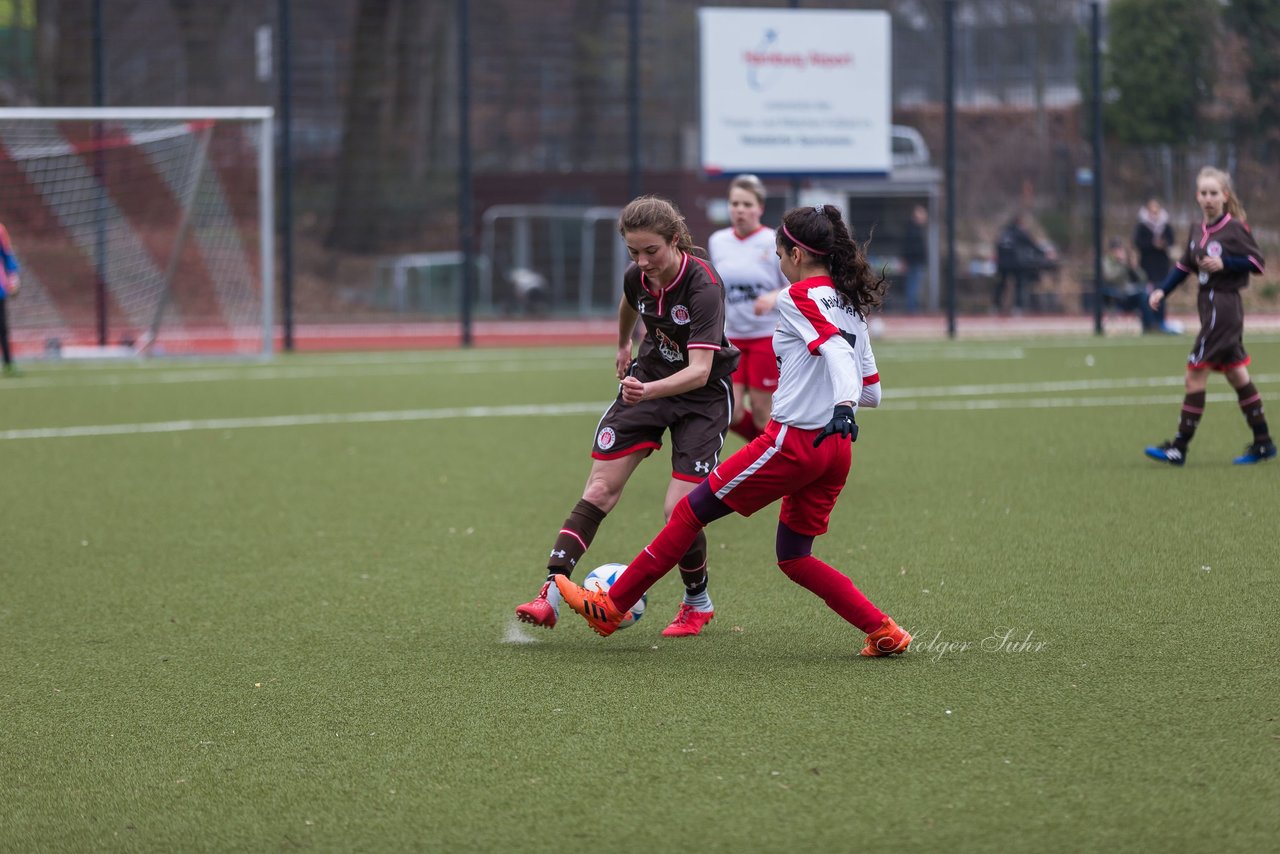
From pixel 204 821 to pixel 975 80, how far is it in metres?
26.6

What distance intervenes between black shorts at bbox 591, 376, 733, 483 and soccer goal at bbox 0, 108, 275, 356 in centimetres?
1354

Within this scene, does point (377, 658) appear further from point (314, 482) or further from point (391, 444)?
point (391, 444)

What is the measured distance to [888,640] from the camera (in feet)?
17.2

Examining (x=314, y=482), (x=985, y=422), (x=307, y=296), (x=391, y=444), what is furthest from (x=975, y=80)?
(x=314, y=482)

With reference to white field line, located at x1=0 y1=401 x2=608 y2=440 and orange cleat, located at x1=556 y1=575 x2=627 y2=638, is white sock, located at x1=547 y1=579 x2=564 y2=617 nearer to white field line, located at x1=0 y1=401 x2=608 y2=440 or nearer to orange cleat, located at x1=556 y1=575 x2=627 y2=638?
orange cleat, located at x1=556 y1=575 x2=627 y2=638

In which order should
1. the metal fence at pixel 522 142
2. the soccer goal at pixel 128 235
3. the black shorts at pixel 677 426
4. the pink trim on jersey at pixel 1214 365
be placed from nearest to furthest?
the black shorts at pixel 677 426, the pink trim on jersey at pixel 1214 365, the soccer goal at pixel 128 235, the metal fence at pixel 522 142

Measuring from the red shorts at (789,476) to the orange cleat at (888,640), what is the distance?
15.4 inches

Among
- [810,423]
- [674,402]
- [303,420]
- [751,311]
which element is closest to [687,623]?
[674,402]

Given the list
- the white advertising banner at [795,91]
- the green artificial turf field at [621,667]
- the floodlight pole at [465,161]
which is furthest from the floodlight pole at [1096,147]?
the green artificial turf field at [621,667]

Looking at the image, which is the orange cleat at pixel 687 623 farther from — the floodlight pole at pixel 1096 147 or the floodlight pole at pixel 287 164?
the floodlight pole at pixel 1096 147

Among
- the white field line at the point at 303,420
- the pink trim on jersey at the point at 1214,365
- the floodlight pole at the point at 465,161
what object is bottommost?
the white field line at the point at 303,420

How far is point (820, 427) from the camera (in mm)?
5121

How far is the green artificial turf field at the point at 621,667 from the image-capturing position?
384 cm

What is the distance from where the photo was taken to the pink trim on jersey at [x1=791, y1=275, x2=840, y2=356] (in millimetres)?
5012
